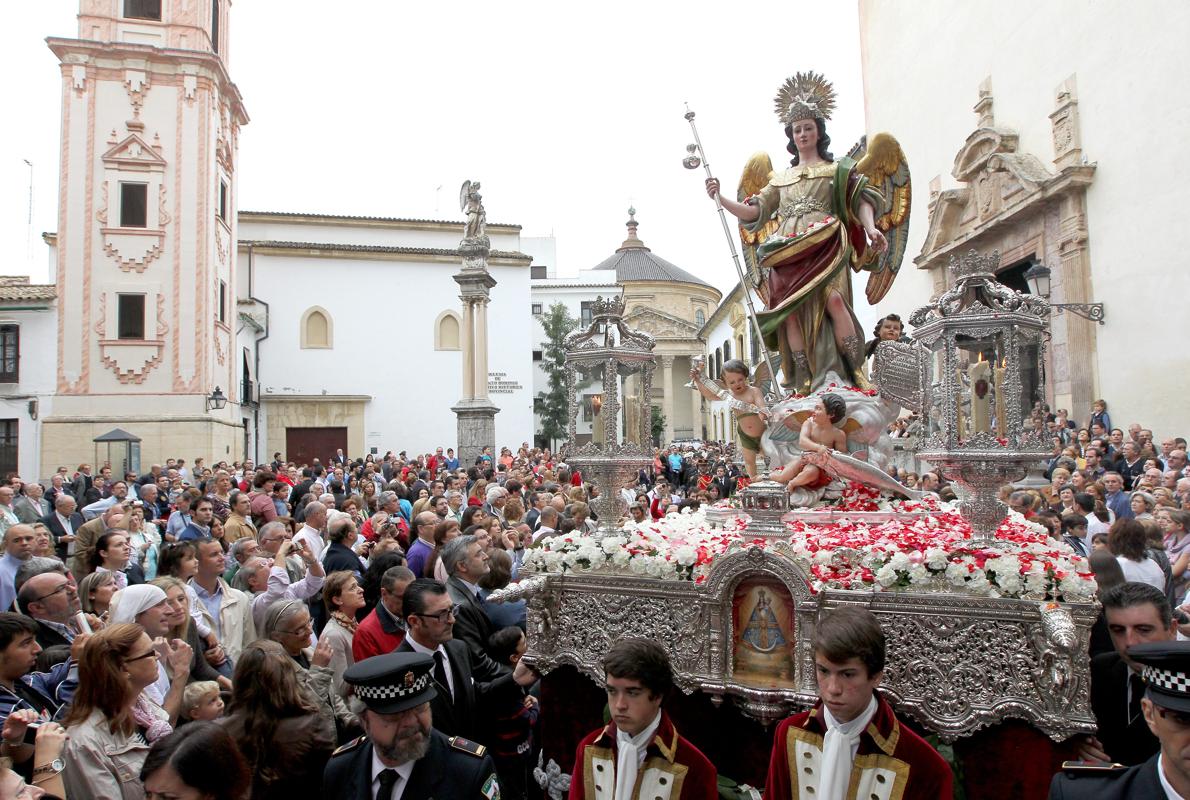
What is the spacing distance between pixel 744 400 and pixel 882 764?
14.9 ft

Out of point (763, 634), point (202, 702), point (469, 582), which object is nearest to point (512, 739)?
point (469, 582)

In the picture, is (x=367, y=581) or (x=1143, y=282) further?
(x=1143, y=282)

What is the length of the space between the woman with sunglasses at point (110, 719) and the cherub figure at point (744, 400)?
4.62 meters

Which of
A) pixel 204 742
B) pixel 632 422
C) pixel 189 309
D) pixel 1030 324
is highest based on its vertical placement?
pixel 189 309

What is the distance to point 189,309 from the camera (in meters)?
25.5

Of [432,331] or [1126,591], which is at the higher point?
[432,331]

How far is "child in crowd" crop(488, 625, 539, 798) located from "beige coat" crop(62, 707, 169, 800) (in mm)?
1860

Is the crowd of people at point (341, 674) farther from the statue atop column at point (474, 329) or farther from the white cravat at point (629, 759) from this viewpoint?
the statue atop column at point (474, 329)

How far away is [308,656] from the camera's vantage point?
4.87m

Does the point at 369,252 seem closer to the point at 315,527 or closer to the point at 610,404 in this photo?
the point at 315,527

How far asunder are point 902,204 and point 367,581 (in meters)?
5.29

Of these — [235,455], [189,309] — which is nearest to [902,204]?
[189,309]

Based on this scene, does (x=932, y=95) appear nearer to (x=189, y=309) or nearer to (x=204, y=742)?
(x=189, y=309)

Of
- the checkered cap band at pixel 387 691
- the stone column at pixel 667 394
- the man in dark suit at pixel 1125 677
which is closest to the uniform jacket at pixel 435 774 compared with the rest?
the checkered cap band at pixel 387 691
